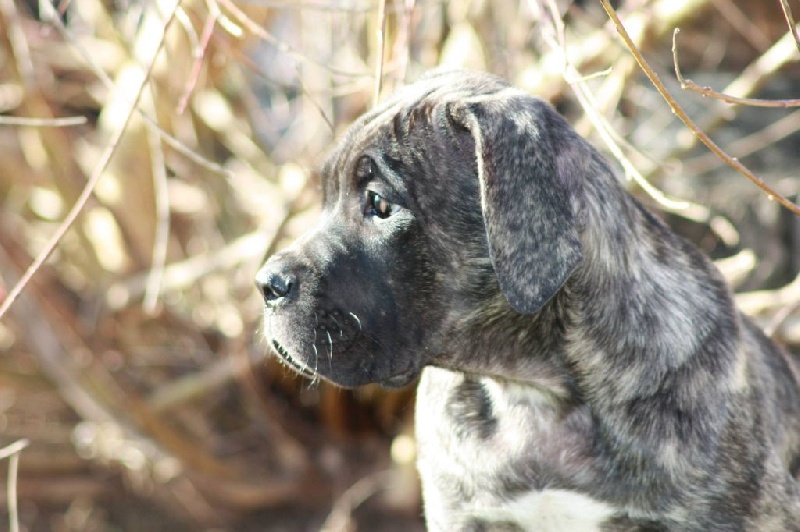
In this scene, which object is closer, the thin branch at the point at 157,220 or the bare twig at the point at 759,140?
the thin branch at the point at 157,220

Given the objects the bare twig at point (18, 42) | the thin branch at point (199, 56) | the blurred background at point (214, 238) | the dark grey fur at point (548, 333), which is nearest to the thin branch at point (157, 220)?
the blurred background at point (214, 238)

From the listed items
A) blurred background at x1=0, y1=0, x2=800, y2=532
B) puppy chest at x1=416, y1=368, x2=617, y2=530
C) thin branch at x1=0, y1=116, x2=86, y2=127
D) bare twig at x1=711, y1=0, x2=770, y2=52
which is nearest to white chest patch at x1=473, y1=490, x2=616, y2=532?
puppy chest at x1=416, y1=368, x2=617, y2=530

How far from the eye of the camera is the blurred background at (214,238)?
5230 mm

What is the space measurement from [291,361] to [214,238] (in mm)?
2892

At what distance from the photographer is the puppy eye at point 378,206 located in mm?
3061

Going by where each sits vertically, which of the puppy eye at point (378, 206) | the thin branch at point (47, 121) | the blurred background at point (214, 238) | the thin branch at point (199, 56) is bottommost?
the blurred background at point (214, 238)

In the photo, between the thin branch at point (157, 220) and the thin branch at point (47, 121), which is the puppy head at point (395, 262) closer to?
the thin branch at point (47, 121)

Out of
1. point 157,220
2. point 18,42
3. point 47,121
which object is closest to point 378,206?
point 47,121

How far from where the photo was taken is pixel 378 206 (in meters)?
3.09

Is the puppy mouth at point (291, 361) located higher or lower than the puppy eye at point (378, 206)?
lower

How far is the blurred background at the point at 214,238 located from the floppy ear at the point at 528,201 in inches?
72.1

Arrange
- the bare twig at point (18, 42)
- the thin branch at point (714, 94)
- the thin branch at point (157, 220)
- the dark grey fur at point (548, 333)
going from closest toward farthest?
the thin branch at point (714, 94) → the dark grey fur at point (548, 333) → the thin branch at point (157, 220) → the bare twig at point (18, 42)

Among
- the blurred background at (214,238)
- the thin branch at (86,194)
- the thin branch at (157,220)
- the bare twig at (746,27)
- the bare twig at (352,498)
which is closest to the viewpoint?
the thin branch at (86,194)

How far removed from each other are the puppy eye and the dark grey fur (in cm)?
1
